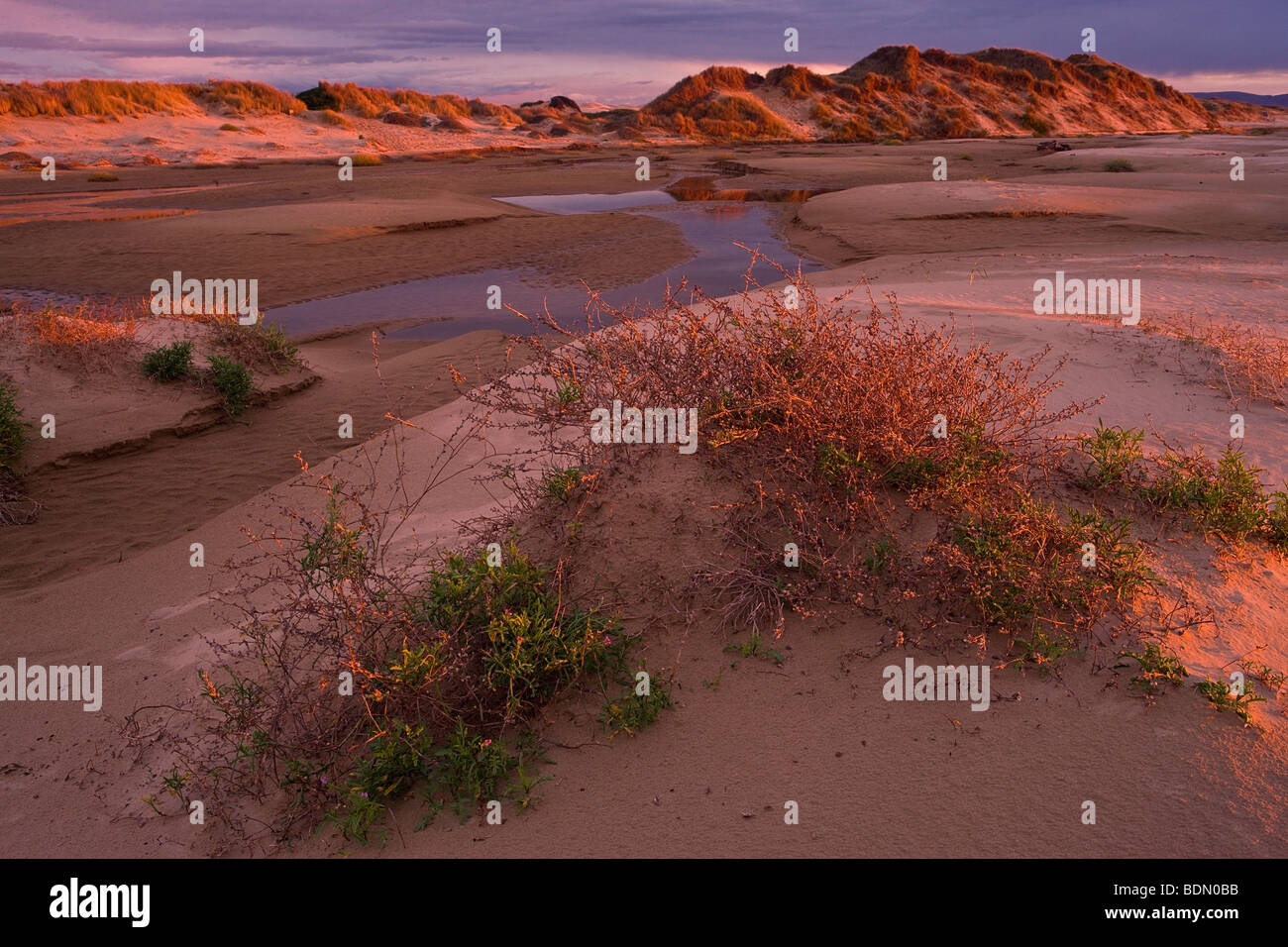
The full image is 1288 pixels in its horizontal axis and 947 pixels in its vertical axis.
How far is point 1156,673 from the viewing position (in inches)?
130

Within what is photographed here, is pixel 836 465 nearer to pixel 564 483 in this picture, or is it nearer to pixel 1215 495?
pixel 564 483

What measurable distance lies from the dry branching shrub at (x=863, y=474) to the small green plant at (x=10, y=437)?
19.6 ft

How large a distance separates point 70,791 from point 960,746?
4.19 m

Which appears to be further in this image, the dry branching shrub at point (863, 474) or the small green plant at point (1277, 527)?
the small green plant at point (1277, 527)

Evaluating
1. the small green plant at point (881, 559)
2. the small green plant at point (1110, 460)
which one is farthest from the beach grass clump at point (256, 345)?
the small green plant at point (1110, 460)

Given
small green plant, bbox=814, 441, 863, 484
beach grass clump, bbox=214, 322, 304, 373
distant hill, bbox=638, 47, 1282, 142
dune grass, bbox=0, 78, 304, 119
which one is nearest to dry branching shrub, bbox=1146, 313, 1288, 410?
small green plant, bbox=814, 441, 863, 484

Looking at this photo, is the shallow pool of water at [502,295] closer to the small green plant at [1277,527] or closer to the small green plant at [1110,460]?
the small green plant at [1110,460]

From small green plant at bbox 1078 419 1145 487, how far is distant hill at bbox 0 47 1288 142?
50.4 metres

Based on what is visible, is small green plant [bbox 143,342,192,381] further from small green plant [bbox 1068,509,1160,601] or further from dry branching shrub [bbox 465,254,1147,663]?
small green plant [bbox 1068,509,1160,601]

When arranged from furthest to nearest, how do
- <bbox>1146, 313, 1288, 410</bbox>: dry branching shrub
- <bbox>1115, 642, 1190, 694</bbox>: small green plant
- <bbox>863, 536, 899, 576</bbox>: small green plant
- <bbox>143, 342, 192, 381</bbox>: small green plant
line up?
1. <bbox>143, 342, 192, 381</bbox>: small green plant
2. <bbox>1146, 313, 1288, 410</bbox>: dry branching shrub
3. <bbox>863, 536, 899, 576</bbox>: small green plant
4. <bbox>1115, 642, 1190, 694</bbox>: small green plant

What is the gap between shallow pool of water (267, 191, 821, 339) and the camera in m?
13.8

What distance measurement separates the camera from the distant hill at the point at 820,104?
1854 inches

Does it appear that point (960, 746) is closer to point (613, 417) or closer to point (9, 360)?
point (613, 417)
